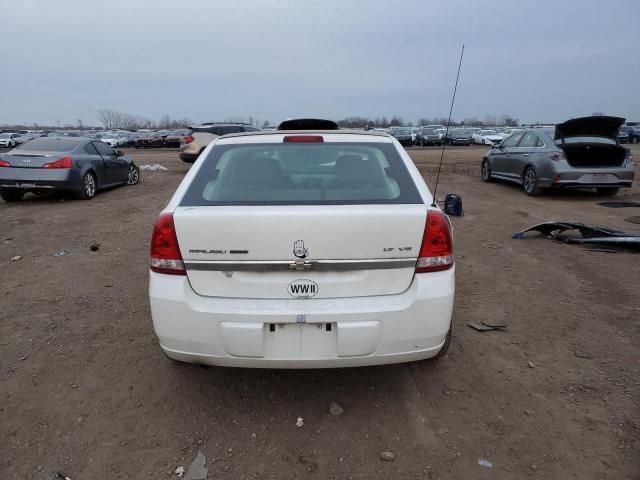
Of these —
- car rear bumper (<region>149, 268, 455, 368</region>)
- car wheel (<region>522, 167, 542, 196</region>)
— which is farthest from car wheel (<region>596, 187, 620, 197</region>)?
car rear bumper (<region>149, 268, 455, 368</region>)

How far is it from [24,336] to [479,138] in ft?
146

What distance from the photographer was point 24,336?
151 inches

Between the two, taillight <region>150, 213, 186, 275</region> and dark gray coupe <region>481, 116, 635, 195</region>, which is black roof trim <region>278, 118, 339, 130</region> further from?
taillight <region>150, 213, 186, 275</region>

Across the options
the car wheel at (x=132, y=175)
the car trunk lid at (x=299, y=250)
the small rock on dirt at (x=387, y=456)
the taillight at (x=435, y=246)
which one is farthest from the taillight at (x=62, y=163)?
the small rock on dirt at (x=387, y=456)

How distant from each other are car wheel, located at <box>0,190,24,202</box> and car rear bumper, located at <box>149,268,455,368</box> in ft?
31.3

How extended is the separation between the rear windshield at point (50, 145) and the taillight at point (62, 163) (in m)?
0.48

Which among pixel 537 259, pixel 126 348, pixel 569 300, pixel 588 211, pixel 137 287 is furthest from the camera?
pixel 588 211

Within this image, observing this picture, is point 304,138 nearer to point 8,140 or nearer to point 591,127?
point 591,127

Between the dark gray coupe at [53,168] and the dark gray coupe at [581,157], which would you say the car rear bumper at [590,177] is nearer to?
the dark gray coupe at [581,157]

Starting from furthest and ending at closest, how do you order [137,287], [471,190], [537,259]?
1. [471,190]
2. [537,259]
3. [137,287]

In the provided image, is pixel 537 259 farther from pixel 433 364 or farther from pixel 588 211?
pixel 588 211

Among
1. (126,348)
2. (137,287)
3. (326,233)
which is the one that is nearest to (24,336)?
(126,348)

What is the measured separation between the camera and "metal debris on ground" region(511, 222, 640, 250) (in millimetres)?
6152

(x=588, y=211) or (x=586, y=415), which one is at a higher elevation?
(x=586, y=415)
